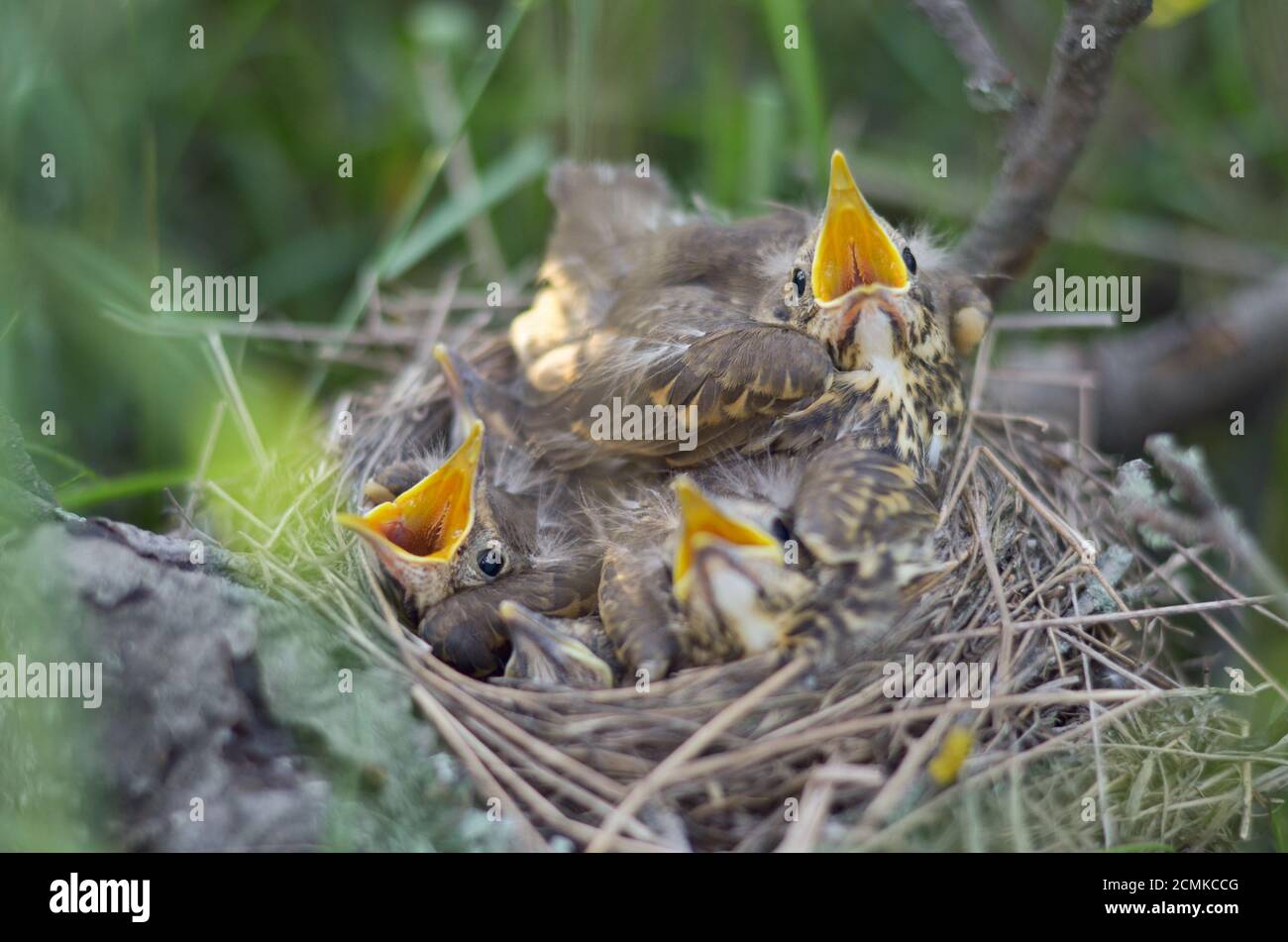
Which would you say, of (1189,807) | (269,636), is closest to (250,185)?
(269,636)

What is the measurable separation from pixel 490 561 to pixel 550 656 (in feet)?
1.28

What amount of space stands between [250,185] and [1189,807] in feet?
11.0

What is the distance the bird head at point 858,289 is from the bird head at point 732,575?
519mm

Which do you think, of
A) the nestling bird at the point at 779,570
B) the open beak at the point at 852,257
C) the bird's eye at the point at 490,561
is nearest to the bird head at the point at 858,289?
the open beak at the point at 852,257

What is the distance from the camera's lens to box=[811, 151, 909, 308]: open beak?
234 cm

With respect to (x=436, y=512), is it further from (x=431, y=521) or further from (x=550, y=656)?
(x=550, y=656)

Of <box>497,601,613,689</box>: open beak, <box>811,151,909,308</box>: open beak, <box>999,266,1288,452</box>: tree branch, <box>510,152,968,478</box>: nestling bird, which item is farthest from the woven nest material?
<box>999,266,1288,452</box>: tree branch

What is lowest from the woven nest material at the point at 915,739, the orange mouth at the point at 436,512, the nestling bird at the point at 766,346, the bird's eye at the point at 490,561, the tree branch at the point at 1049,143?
the woven nest material at the point at 915,739

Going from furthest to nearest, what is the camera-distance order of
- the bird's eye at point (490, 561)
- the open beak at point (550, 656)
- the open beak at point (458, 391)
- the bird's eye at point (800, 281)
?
the open beak at point (458, 391) < the bird's eye at point (490, 561) < the bird's eye at point (800, 281) < the open beak at point (550, 656)

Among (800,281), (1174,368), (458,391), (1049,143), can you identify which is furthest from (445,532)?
(1174,368)

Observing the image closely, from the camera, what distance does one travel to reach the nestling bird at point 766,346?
235 centimetres

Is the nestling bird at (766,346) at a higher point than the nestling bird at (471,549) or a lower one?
higher

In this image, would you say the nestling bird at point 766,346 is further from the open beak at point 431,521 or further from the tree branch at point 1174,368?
the tree branch at point 1174,368

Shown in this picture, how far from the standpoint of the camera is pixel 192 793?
70.1 inches
